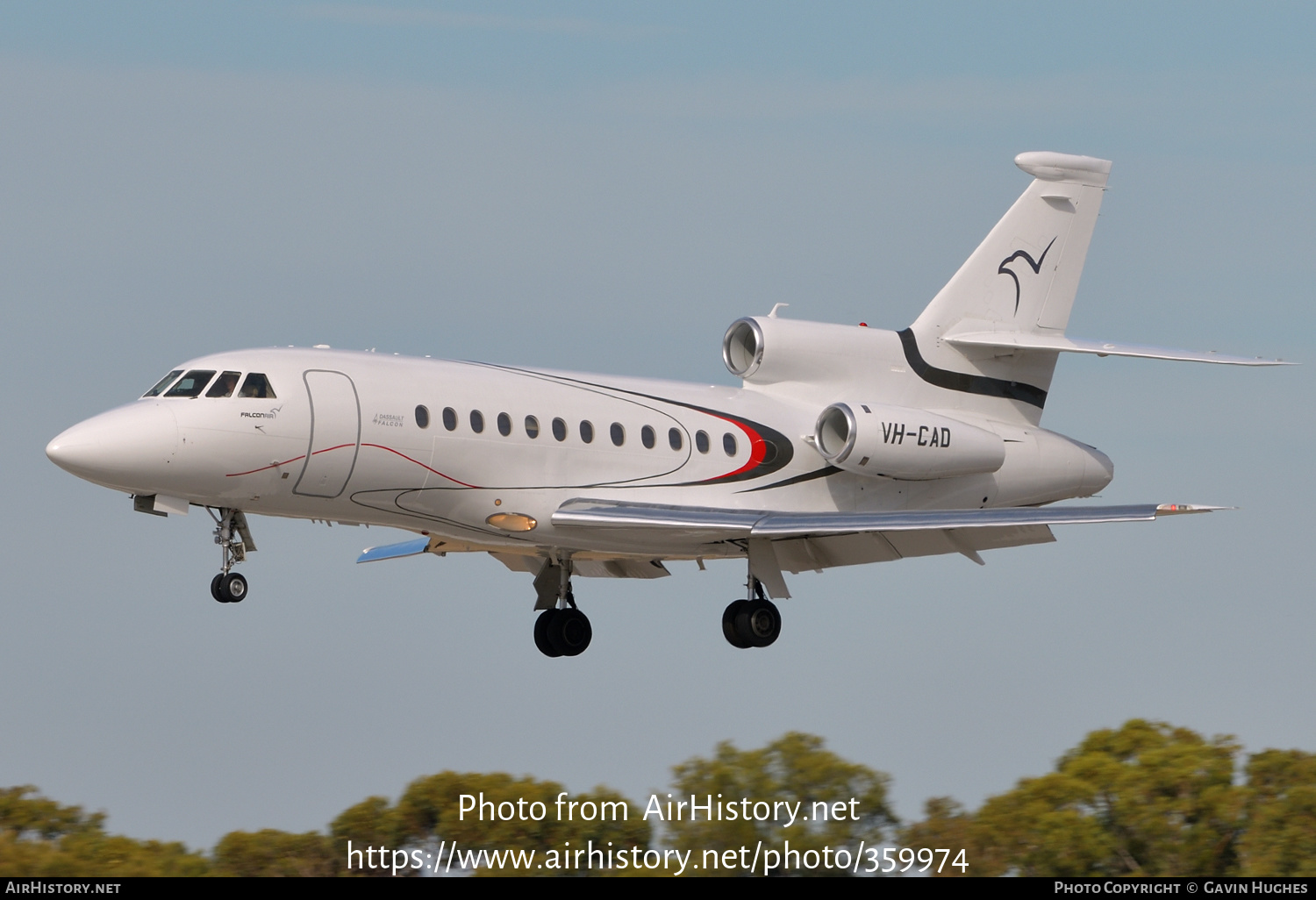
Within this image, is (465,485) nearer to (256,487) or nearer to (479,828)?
(256,487)

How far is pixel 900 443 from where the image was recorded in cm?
2959

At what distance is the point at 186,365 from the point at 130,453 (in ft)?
5.64

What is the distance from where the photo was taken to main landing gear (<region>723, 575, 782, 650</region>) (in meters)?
29.6

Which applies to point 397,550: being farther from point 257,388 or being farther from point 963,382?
point 963,382

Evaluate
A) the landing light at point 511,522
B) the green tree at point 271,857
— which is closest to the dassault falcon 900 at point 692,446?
the landing light at point 511,522

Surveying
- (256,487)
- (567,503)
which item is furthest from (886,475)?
(256,487)

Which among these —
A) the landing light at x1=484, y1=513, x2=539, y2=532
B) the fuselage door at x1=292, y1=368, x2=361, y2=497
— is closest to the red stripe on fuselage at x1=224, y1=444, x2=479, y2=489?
the fuselage door at x1=292, y1=368, x2=361, y2=497

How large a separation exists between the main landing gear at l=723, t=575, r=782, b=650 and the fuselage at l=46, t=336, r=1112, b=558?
1151 mm

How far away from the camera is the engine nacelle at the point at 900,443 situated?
2928 cm

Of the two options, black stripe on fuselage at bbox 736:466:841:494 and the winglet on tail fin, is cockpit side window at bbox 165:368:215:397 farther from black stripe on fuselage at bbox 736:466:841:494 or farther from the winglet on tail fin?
the winglet on tail fin

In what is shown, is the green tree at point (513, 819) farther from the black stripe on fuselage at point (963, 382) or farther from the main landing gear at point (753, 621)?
the black stripe on fuselage at point (963, 382)

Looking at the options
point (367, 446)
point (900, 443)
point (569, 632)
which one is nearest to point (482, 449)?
point (367, 446)

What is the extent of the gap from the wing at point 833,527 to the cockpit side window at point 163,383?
553 cm
